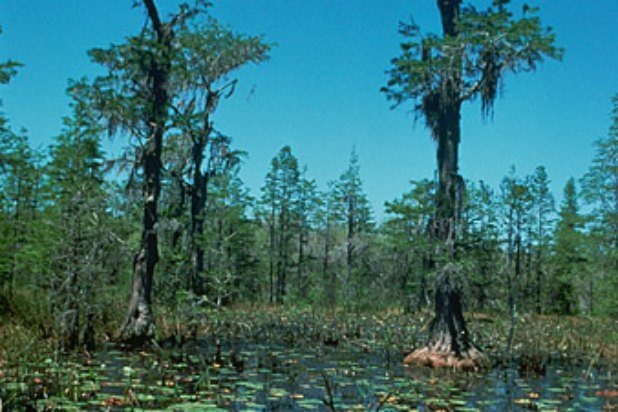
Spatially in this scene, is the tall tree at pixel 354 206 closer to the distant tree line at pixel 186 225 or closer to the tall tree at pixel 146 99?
the distant tree line at pixel 186 225

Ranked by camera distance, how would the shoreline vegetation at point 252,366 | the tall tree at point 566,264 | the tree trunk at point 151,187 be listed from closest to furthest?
the shoreline vegetation at point 252,366
the tree trunk at point 151,187
the tall tree at point 566,264

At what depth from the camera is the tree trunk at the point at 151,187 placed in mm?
14008

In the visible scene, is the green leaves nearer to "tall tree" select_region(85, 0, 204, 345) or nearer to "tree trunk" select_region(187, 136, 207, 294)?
"tall tree" select_region(85, 0, 204, 345)

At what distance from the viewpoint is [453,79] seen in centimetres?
1343

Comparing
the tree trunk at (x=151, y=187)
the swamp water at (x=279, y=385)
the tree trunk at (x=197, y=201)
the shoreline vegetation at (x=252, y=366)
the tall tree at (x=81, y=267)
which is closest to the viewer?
the swamp water at (x=279, y=385)

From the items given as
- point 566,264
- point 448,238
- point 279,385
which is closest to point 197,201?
point 448,238

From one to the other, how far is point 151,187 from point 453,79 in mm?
8025

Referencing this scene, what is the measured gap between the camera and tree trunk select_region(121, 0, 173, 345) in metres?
14.0

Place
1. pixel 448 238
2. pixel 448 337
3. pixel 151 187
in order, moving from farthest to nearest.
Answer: pixel 151 187 < pixel 448 238 < pixel 448 337

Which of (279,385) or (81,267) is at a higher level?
(81,267)

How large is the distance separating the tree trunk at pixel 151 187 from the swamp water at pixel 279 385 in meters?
1.70

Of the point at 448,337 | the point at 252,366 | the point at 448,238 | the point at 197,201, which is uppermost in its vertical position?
the point at 197,201

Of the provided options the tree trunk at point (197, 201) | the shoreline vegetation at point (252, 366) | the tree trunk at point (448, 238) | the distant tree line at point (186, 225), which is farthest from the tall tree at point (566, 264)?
the tree trunk at point (448, 238)

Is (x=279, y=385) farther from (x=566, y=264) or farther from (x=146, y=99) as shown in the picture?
(x=566, y=264)
